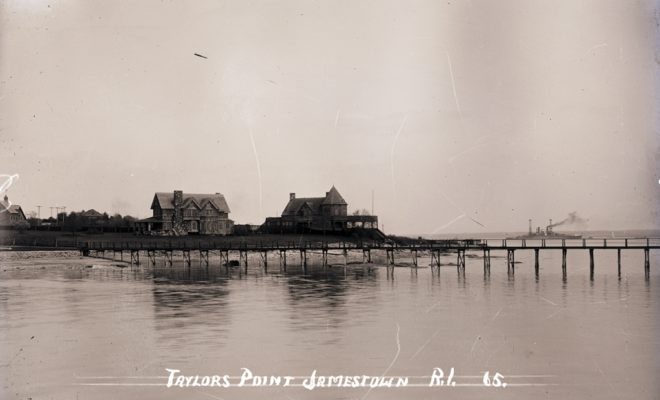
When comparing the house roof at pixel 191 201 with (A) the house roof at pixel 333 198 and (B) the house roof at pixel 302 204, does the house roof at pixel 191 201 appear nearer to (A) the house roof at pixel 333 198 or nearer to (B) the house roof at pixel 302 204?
(B) the house roof at pixel 302 204

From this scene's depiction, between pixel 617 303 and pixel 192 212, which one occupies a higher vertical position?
pixel 192 212

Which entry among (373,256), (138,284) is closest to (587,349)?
(138,284)

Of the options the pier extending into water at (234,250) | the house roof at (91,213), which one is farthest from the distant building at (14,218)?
the pier extending into water at (234,250)

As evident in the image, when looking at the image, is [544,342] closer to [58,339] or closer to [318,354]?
[318,354]

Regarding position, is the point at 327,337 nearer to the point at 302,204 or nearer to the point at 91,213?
the point at 302,204

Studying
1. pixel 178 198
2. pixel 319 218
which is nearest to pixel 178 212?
pixel 178 198

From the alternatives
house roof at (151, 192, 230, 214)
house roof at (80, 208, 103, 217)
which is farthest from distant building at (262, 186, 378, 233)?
house roof at (80, 208, 103, 217)

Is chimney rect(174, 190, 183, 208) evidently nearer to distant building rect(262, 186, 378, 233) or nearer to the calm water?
distant building rect(262, 186, 378, 233)
